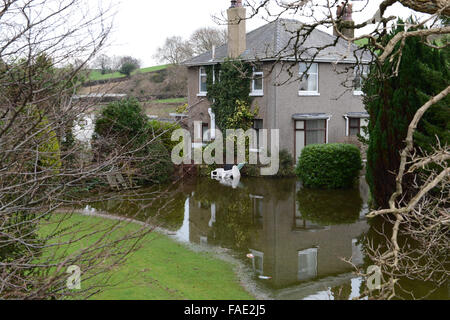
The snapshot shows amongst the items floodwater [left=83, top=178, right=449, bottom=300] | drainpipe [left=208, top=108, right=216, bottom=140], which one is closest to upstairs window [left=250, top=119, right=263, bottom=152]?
drainpipe [left=208, top=108, right=216, bottom=140]

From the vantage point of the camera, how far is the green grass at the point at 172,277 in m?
8.16

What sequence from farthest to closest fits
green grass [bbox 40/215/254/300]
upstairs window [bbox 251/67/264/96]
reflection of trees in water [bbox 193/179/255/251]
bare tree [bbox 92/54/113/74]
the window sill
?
the window sill, upstairs window [bbox 251/67/264/96], reflection of trees in water [bbox 193/179/255/251], green grass [bbox 40/215/254/300], bare tree [bbox 92/54/113/74]

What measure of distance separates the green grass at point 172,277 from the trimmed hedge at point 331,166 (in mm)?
9100

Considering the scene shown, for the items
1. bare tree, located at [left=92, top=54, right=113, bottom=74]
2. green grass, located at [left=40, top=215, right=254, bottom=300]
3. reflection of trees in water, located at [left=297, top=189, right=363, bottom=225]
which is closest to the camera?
bare tree, located at [left=92, top=54, right=113, bottom=74]

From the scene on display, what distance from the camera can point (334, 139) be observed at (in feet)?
81.9

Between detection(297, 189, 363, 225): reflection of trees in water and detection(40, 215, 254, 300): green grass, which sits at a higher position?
detection(297, 189, 363, 225): reflection of trees in water

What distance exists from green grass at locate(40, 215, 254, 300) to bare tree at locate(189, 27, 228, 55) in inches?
1309

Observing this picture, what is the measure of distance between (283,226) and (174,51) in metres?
33.7

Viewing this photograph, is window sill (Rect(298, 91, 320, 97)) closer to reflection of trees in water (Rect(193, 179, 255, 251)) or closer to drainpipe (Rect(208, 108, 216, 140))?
drainpipe (Rect(208, 108, 216, 140))

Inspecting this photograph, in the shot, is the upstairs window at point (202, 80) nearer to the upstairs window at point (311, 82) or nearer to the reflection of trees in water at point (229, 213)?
the upstairs window at point (311, 82)

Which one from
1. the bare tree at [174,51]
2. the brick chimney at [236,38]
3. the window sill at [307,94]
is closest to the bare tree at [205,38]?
the bare tree at [174,51]

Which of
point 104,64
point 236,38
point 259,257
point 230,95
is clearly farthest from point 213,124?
point 104,64

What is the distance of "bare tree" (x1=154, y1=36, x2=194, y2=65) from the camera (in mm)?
42866
